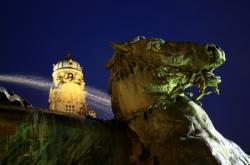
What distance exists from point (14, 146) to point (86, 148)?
1242 mm

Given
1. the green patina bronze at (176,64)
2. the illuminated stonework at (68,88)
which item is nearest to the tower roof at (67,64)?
the illuminated stonework at (68,88)


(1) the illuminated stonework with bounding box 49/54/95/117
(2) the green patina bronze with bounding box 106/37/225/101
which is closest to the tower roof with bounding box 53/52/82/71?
(1) the illuminated stonework with bounding box 49/54/95/117

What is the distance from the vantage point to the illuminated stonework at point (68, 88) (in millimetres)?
48812

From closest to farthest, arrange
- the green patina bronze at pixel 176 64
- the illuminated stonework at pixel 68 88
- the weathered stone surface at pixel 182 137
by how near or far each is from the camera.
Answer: the weathered stone surface at pixel 182 137 < the green patina bronze at pixel 176 64 < the illuminated stonework at pixel 68 88

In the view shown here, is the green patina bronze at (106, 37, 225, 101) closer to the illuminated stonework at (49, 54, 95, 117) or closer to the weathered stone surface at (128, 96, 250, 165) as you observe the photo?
the weathered stone surface at (128, 96, 250, 165)

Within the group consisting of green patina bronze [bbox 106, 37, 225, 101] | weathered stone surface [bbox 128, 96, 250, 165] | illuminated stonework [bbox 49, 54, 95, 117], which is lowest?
weathered stone surface [bbox 128, 96, 250, 165]

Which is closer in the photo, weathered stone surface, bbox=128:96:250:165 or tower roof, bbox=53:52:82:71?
weathered stone surface, bbox=128:96:250:165

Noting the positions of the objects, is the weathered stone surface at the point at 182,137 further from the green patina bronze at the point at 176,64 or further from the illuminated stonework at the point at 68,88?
the illuminated stonework at the point at 68,88

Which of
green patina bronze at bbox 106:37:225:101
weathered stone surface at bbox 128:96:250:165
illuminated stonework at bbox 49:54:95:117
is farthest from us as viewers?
illuminated stonework at bbox 49:54:95:117

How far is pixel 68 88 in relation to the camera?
49.0m

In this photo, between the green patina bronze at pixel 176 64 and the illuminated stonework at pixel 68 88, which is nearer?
the green patina bronze at pixel 176 64

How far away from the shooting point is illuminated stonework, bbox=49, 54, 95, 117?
48.8m

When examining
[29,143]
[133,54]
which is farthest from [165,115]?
[29,143]

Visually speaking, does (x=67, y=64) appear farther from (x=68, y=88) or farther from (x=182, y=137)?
(x=182, y=137)
